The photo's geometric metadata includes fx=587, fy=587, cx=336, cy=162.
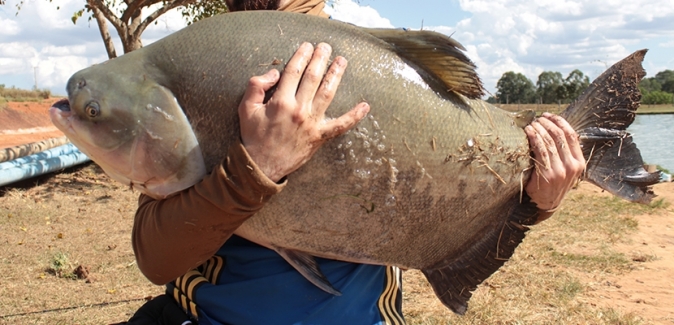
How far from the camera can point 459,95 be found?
196 centimetres

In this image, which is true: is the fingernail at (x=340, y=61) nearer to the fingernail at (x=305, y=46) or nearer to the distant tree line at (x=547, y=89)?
the fingernail at (x=305, y=46)

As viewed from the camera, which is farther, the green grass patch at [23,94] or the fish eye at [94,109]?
the green grass patch at [23,94]

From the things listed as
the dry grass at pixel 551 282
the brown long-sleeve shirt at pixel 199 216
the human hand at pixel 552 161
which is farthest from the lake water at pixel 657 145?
the brown long-sleeve shirt at pixel 199 216

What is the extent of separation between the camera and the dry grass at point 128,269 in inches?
187

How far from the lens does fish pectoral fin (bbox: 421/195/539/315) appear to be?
2123mm

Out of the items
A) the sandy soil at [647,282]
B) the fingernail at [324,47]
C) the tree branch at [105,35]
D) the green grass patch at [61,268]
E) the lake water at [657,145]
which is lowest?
the lake water at [657,145]

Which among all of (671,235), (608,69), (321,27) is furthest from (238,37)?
(671,235)

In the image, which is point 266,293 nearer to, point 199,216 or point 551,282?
point 199,216

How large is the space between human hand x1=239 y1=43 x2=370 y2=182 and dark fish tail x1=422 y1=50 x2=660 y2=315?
794 millimetres

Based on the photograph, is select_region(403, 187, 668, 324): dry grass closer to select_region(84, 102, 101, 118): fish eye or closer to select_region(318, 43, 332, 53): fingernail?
select_region(318, 43, 332, 53): fingernail

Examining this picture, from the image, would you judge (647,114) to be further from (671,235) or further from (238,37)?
(238,37)

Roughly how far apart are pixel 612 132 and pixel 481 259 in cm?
74

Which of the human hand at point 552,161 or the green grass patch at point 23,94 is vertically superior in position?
the human hand at point 552,161

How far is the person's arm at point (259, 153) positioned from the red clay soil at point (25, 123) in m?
23.0
